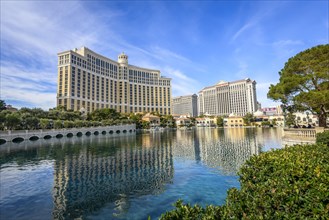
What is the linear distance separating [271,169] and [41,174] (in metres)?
19.4

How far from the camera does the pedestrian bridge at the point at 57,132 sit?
5132cm

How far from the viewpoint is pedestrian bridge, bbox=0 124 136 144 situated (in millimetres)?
51322

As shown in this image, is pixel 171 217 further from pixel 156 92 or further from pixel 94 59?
pixel 156 92

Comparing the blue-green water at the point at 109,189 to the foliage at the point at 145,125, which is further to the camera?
the foliage at the point at 145,125

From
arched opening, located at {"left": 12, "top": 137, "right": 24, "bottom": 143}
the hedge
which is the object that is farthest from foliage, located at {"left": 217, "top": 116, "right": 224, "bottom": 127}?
the hedge

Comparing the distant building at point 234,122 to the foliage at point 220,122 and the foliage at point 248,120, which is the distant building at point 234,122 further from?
the foliage at point 220,122

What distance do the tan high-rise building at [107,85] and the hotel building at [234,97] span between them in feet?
163

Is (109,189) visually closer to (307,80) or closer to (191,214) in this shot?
(191,214)

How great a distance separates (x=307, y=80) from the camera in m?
25.7

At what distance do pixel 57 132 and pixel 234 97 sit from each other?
15718cm

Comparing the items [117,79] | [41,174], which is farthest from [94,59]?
[41,174]

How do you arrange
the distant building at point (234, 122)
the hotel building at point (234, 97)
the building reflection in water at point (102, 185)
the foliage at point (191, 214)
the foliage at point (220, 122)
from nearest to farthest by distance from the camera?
the foliage at point (191, 214), the building reflection in water at point (102, 185), the distant building at point (234, 122), the foliage at point (220, 122), the hotel building at point (234, 97)

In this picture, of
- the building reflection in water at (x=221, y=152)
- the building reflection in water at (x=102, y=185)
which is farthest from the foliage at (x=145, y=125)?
the building reflection in water at (x=102, y=185)

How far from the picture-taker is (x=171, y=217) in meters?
3.67
